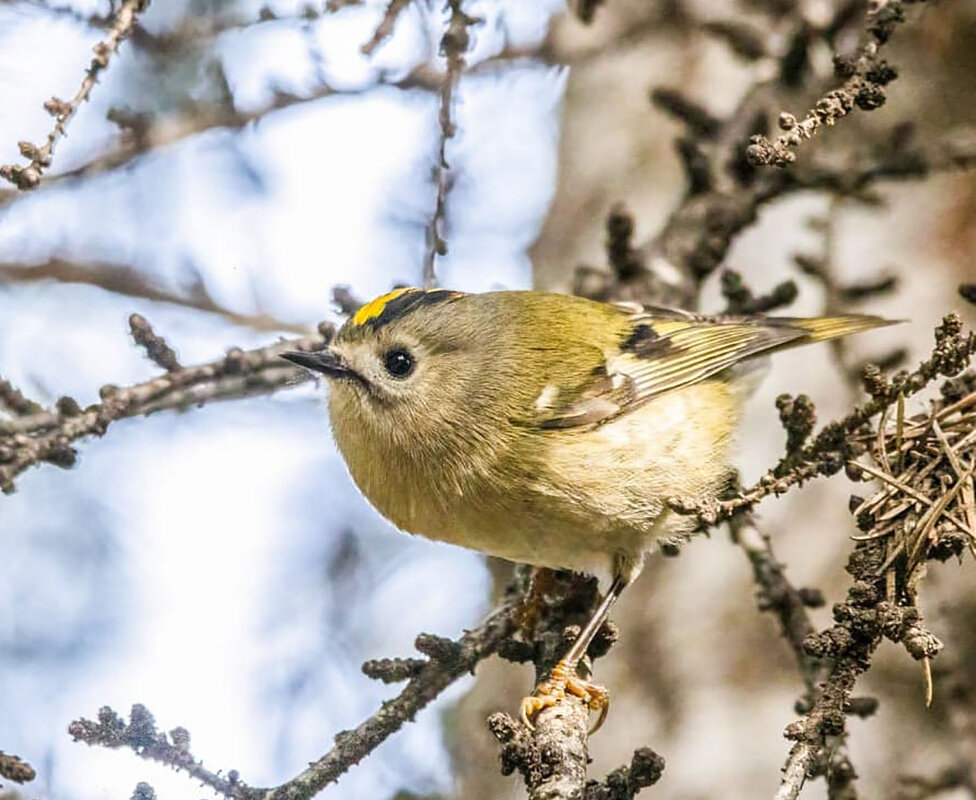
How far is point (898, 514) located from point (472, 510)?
2.68ft

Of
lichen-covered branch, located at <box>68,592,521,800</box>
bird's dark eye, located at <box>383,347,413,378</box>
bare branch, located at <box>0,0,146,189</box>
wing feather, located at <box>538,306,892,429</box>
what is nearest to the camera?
bare branch, located at <box>0,0,146,189</box>

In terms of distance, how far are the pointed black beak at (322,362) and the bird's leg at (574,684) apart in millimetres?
693

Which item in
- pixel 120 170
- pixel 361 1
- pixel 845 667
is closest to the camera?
pixel 845 667

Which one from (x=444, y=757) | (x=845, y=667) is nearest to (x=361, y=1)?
(x=845, y=667)

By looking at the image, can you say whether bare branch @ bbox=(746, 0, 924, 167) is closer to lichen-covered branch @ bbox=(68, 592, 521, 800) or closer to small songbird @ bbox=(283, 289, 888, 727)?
small songbird @ bbox=(283, 289, 888, 727)

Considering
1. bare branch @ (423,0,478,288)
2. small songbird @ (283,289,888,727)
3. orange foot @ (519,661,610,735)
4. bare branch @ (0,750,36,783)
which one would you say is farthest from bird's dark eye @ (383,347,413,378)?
bare branch @ (0,750,36,783)

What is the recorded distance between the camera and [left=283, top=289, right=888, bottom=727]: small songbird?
2.24 meters

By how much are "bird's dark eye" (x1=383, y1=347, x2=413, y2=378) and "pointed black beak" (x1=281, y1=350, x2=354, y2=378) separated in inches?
3.4

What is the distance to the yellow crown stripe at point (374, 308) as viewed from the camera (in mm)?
2359

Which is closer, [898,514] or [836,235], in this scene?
[898,514]

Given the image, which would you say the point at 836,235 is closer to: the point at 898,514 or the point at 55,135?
the point at 898,514

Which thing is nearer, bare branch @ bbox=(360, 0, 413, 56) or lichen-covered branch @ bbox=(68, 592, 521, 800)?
lichen-covered branch @ bbox=(68, 592, 521, 800)

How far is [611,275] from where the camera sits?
304 cm

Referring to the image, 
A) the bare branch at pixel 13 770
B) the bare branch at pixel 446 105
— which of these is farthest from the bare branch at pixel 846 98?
the bare branch at pixel 13 770
